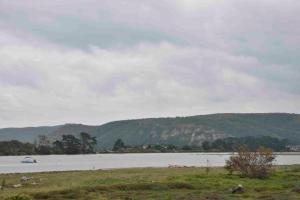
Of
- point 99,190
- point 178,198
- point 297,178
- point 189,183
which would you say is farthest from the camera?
point 297,178

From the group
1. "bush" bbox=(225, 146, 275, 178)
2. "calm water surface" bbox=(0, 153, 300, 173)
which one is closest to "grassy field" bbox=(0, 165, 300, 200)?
"bush" bbox=(225, 146, 275, 178)

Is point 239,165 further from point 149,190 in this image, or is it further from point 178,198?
point 178,198

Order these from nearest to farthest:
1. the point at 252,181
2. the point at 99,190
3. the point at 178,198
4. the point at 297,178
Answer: the point at 178,198 → the point at 99,190 → the point at 252,181 → the point at 297,178

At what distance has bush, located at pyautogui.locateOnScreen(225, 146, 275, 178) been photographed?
53.4 metres

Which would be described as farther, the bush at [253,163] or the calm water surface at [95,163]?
the calm water surface at [95,163]

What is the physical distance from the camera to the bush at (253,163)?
53375 millimetres

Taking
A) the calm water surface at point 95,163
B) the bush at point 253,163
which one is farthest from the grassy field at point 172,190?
the calm water surface at point 95,163

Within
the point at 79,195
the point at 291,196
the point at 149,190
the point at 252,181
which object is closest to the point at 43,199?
the point at 79,195

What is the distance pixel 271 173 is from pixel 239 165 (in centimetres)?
350

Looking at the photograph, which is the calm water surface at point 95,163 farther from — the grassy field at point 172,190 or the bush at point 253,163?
the grassy field at point 172,190

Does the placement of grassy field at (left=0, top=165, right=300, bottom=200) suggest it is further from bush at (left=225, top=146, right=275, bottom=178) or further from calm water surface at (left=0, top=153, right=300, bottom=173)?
calm water surface at (left=0, top=153, right=300, bottom=173)

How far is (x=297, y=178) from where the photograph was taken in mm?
51719

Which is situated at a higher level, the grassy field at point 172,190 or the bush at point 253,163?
the bush at point 253,163

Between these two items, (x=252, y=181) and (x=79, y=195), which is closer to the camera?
(x=79, y=195)
